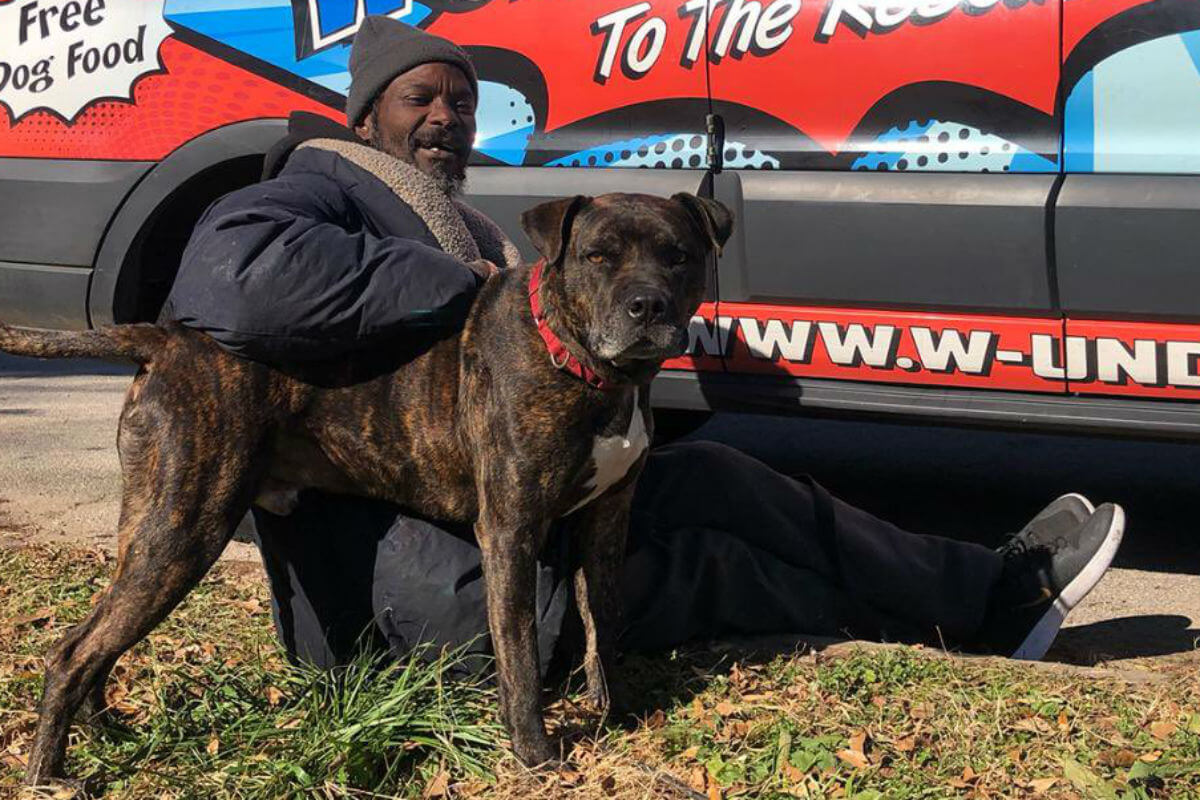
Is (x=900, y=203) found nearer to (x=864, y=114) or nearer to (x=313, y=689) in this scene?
(x=864, y=114)

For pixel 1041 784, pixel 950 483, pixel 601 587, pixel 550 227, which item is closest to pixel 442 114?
pixel 550 227

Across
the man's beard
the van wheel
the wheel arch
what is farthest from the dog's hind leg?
the van wheel

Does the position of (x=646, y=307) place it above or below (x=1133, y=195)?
below

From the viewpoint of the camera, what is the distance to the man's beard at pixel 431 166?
13.3ft

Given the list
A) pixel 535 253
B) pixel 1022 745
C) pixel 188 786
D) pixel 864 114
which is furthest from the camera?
pixel 535 253

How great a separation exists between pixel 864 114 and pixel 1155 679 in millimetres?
1996

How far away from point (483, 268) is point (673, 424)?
2.51 metres

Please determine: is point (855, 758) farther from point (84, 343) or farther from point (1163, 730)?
point (84, 343)

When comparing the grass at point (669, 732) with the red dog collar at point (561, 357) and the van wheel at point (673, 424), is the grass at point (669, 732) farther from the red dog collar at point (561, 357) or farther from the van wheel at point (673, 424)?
the van wheel at point (673, 424)

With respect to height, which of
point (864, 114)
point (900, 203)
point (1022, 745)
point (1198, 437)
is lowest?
point (1022, 745)

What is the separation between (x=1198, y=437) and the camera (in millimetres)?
4621

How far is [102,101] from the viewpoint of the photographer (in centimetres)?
562

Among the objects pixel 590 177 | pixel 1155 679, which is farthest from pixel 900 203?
pixel 1155 679

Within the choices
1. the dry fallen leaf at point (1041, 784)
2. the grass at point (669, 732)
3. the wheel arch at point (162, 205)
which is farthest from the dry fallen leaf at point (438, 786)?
the wheel arch at point (162, 205)
